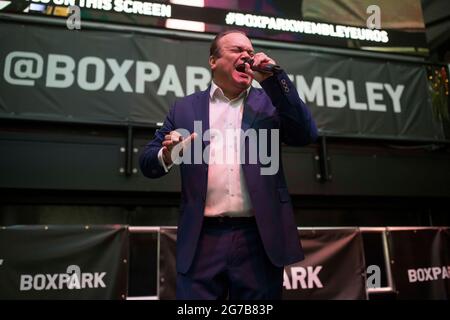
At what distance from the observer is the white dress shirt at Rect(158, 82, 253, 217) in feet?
4.70

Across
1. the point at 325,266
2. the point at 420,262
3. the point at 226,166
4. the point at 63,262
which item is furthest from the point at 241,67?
the point at 420,262

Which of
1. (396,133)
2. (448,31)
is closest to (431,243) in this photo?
(396,133)

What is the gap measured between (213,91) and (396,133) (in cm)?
319

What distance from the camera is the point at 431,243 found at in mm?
3674

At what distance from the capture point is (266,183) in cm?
144

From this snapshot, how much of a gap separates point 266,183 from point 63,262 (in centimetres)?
217

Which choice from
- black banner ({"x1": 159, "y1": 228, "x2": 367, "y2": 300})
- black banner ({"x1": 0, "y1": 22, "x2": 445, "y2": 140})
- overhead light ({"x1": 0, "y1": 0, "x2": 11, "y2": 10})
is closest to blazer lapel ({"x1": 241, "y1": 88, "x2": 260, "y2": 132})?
black banner ({"x1": 159, "y1": 228, "x2": 367, "y2": 300})

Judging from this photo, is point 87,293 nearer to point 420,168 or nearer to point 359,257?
point 359,257

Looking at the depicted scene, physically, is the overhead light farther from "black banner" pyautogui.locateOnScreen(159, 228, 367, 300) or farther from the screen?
"black banner" pyautogui.locateOnScreen(159, 228, 367, 300)

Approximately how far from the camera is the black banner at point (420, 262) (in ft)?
11.4

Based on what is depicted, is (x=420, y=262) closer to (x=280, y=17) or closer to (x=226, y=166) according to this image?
(x=280, y=17)

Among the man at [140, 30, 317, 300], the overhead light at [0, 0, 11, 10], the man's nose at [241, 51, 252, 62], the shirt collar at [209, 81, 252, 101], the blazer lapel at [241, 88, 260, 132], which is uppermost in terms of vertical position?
the overhead light at [0, 0, 11, 10]

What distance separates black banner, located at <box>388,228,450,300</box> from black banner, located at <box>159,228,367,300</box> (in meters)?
0.36

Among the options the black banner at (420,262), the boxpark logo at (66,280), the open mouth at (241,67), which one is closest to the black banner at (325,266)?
the black banner at (420,262)
